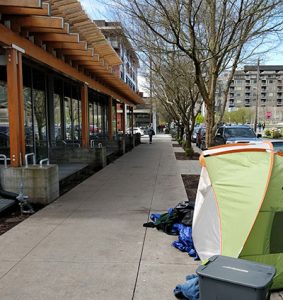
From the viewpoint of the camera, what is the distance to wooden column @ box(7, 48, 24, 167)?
8.04 m

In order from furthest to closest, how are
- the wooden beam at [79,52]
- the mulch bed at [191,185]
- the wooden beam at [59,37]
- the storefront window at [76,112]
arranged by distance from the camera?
the storefront window at [76,112]
the wooden beam at [79,52]
the wooden beam at [59,37]
the mulch bed at [191,185]

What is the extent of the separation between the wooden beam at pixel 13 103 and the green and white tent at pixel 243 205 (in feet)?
15.4

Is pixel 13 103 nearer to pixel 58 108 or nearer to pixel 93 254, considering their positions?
pixel 93 254

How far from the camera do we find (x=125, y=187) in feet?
34.7

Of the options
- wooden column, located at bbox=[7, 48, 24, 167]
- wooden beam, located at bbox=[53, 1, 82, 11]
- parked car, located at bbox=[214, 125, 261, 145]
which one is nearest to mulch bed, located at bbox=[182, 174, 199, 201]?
wooden column, located at bbox=[7, 48, 24, 167]

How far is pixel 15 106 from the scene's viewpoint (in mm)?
8117

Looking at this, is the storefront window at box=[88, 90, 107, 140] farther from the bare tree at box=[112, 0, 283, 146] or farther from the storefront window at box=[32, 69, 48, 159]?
the bare tree at box=[112, 0, 283, 146]

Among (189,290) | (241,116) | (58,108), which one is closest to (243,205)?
(189,290)

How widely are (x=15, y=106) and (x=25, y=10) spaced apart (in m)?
1.83

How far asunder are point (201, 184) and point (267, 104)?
490 ft

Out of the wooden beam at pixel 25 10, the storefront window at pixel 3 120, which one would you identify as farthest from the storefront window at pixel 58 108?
the wooden beam at pixel 25 10

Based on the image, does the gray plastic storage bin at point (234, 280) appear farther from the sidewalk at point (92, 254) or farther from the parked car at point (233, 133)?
the parked car at point (233, 133)

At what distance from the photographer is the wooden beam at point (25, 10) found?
750 cm

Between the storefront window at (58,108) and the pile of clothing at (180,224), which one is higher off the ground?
the storefront window at (58,108)
